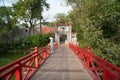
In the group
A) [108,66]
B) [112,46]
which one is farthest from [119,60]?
[108,66]

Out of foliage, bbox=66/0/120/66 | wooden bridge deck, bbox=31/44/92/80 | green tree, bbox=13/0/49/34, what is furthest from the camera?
green tree, bbox=13/0/49/34

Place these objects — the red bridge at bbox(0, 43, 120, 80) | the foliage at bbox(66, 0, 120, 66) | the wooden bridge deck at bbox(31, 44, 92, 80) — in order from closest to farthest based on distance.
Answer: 1. the red bridge at bbox(0, 43, 120, 80)
2. the wooden bridge deck at bbox(31, 44, 92, 80)
3. the foliage at bbox(66, 0, 120, 66)

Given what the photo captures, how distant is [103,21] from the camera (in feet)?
67.8

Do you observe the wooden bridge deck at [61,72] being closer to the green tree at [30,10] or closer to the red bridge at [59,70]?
the red bridge at [59,70]

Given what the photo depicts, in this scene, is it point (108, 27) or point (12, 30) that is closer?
point (108, 27)

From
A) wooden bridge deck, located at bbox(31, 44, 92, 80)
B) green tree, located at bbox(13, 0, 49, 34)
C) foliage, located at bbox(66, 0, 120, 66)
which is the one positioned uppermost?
green tree, located at bbox(13, 0, 49, 34)

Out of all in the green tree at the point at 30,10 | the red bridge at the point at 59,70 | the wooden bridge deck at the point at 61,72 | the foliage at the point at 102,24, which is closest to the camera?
the red bridge at the point at 59,70

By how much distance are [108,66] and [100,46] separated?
47.6ft

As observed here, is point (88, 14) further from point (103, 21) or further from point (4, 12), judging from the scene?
point (4, 12)

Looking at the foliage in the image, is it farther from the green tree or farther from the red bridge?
the green tree

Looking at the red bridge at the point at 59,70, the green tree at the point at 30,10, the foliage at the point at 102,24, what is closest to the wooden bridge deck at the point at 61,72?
the red bridge at the point at 59,70

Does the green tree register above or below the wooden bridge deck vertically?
above

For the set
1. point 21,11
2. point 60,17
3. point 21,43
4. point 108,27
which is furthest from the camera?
point 60,17

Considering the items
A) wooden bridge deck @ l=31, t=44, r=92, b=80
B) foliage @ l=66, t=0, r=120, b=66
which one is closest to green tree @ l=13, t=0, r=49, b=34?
foliage @ l=66, t=0, r=120, b=66
